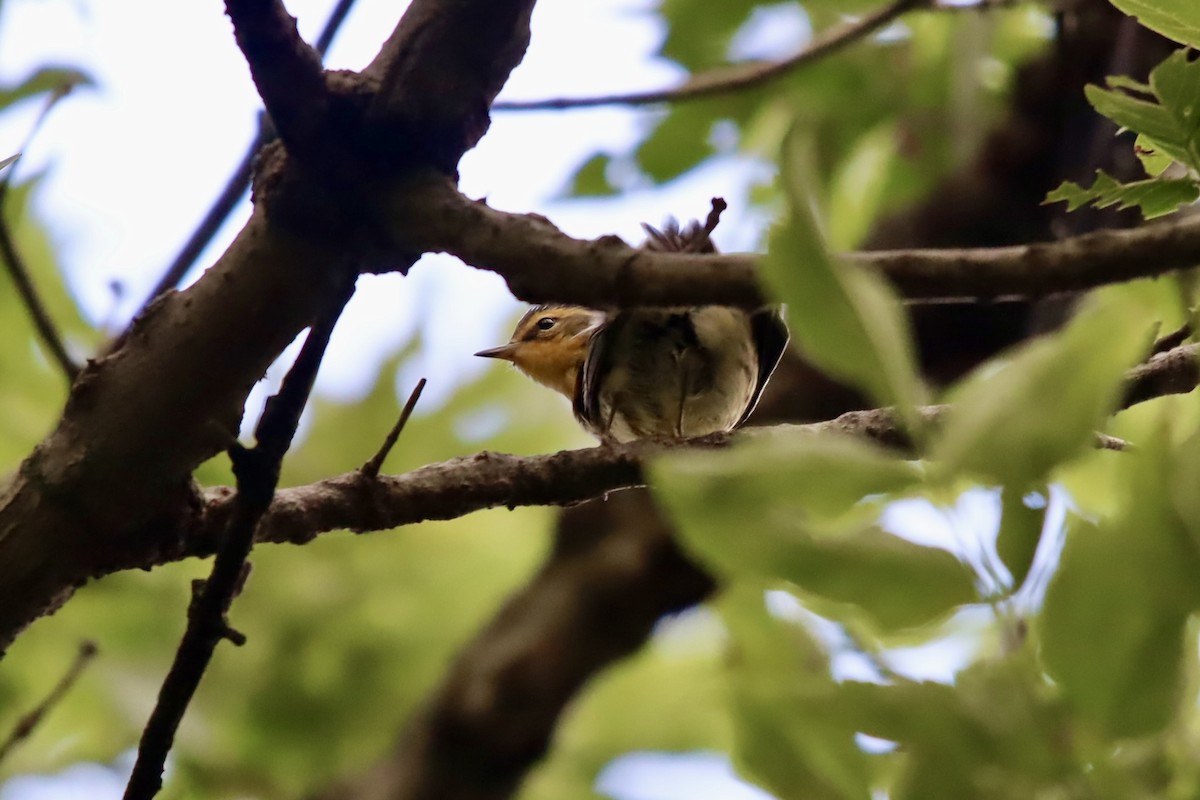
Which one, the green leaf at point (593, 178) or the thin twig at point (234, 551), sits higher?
the thin twig at point (234, 551)

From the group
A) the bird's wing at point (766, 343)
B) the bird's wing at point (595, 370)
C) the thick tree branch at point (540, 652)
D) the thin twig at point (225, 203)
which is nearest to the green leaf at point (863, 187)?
the bird's wing at point (766, 343)

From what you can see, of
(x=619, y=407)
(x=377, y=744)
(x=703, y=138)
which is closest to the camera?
(x=703, y=138)

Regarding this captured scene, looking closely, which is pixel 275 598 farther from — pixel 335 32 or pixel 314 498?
pixel 314 498

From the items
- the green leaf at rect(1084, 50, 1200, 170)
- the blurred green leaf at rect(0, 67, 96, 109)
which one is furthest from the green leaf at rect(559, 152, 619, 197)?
the green leaf at rect(1084, 50, 1200, 170)

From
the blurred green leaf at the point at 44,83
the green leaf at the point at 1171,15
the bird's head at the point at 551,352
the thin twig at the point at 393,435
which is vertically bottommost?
the bird's head at the point at 551,352

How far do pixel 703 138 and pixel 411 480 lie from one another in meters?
1.41

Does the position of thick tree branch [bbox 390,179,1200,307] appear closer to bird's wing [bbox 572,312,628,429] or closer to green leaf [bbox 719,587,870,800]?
green leaf [bbox 719,587,870,800]

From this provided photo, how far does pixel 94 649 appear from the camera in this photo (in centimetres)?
180

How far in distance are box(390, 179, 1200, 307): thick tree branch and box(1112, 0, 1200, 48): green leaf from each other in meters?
0.12

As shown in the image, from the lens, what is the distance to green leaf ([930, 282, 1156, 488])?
19.0 inches

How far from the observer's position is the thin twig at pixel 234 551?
1.11 meters

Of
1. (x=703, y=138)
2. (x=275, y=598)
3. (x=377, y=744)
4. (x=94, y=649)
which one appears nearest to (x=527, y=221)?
(x=94, y=649)

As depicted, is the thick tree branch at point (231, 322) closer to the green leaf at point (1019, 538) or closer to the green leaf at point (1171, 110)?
the green leaf at point (1171, 110)

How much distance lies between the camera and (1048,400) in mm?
498
